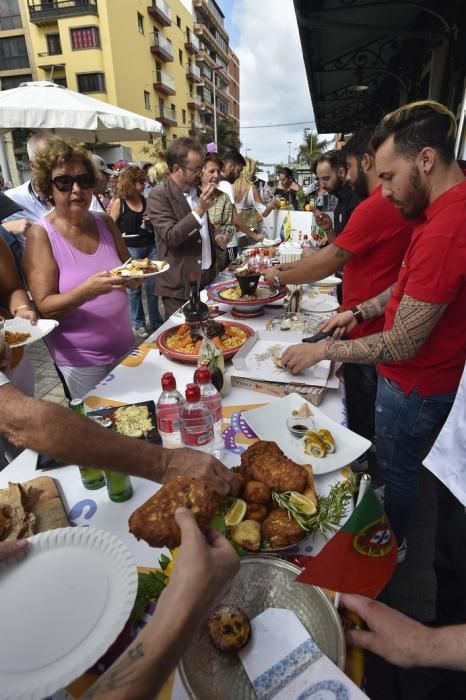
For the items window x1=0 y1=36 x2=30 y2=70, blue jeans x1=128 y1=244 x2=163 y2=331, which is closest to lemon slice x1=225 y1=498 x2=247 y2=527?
blue jeans x1=128 y1=244 x2=163 y2=331

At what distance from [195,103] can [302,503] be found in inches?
1950

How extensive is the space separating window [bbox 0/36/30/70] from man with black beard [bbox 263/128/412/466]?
38.2m

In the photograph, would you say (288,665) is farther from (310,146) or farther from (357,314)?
(310,146)

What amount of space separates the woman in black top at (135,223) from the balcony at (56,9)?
2945cm

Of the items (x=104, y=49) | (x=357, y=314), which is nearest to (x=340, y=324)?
(x=357, y=314)

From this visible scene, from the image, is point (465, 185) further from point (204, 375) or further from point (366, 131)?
point (366, 131)

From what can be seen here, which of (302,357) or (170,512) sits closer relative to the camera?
(170,512)

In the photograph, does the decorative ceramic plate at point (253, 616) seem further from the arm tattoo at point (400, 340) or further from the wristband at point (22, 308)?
the wristband at point (22, 308)

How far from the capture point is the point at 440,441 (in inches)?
47.7

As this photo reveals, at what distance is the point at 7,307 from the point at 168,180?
205 cm

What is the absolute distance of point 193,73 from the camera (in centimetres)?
4053

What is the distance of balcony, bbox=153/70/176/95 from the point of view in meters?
32.6

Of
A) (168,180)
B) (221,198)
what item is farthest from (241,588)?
(221,198)

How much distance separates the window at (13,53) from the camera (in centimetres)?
2920
